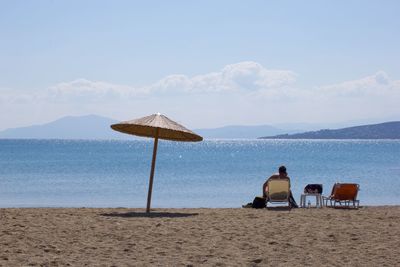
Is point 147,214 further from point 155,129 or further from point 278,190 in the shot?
point 278,190

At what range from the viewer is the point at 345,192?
1384 cm

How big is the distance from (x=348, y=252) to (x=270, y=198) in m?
5.31

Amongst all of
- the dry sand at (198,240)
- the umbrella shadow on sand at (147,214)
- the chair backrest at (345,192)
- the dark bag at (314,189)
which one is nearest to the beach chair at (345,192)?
the chair backrest at (345,192)

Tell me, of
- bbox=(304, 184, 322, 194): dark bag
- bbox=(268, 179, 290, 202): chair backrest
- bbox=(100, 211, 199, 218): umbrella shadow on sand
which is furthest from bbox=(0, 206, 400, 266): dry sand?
bbox=(304, 184, 322, 194): dark bag

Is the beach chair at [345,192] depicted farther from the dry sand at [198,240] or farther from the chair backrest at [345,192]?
the dry sand at [198,240]

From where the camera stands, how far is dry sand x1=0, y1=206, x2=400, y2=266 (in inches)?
285

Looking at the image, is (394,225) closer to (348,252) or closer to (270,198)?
(348,252)

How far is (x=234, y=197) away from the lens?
25.4 meters

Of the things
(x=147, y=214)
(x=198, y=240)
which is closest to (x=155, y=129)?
(x=147, y=214)

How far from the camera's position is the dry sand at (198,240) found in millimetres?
7230

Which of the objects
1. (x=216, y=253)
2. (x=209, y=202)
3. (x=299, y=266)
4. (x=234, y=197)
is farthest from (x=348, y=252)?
(x=234, y=197)

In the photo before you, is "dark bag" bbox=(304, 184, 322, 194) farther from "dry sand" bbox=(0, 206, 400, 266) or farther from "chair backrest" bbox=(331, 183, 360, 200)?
"dry sand" bbox=(0, 206, 400, 266)

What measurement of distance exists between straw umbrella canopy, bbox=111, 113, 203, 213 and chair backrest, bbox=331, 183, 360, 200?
3.18m

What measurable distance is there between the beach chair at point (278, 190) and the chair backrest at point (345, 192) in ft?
4.46
